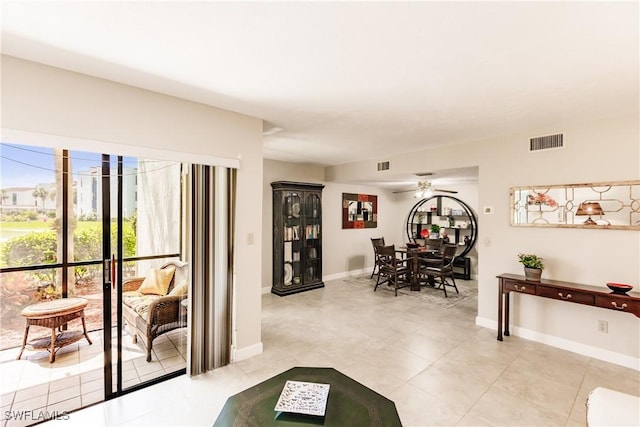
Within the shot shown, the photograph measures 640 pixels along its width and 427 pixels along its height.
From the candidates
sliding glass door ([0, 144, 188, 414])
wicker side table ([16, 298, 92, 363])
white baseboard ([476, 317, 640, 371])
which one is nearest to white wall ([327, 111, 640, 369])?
white baseboard ([476, 317, 640, 371])

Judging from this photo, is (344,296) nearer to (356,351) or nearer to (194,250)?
(356,351)

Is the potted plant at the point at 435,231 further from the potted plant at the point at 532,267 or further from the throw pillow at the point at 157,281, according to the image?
the throw pillow at the point at 157,281

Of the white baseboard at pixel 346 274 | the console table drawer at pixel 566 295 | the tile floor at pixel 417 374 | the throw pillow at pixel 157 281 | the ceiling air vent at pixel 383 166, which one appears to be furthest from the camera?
the white baseboard at pixel 346 274

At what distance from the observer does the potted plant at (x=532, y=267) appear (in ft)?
10.9

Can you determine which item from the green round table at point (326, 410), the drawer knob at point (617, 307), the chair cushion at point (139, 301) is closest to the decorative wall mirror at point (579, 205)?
the drawer knob at point (617, 307)

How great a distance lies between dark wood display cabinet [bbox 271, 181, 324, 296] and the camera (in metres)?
5.49

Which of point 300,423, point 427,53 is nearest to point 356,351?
point 300,423

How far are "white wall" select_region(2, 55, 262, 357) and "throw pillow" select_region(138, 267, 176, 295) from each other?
64 cm

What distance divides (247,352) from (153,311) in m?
1.01

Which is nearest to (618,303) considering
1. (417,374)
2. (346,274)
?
(417,374)

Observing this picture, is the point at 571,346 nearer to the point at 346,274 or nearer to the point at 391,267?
the point at 391,267

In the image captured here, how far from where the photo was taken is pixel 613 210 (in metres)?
3.06

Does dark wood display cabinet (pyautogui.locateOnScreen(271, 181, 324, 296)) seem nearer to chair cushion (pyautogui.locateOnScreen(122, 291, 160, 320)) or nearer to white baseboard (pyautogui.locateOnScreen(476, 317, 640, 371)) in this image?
chair cushion (pyautogui.locateOnScreen(122, 291, 160, 320))

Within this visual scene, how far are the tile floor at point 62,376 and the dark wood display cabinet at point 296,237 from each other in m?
2.91
